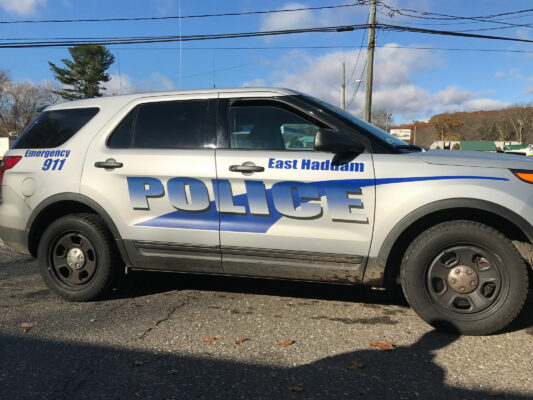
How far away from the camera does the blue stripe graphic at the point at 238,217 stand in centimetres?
326

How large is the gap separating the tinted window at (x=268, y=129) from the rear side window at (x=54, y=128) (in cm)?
145

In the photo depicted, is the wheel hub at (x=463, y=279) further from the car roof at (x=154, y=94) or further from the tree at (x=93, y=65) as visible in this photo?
the tree at (x=93, y=65)

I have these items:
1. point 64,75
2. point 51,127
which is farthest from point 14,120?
point 51,127

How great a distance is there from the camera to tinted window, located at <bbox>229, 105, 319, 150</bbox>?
3535 mm

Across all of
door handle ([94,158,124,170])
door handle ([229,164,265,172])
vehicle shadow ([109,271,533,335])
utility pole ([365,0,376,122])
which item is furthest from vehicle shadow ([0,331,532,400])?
utility pole ([365,0,376,122])

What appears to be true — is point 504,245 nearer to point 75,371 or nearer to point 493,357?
point 493,357

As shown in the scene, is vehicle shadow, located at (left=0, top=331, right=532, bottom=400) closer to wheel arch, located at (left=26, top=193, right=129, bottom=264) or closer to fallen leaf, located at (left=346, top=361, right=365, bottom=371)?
fallen leaf, located at (left=346, top=361, right=365, bottom=371)

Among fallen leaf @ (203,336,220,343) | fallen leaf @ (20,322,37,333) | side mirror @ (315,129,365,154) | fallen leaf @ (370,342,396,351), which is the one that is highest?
side mirror @ (315,129,365,154)

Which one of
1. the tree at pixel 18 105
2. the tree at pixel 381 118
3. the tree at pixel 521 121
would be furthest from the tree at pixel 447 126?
the tree at pixel 18 105

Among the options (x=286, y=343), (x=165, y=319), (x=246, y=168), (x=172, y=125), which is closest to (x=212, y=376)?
(x=286, y=343)

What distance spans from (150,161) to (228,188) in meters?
0.75

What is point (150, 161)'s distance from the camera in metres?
3.69

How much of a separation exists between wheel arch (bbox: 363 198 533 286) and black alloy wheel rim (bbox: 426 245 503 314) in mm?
259

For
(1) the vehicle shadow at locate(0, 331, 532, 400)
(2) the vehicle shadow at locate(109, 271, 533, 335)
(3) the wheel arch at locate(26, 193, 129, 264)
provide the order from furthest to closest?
1. (2) the vehicle shadow at locate(109, 271, 533, 335)
2. (3) the wheel arch at locate(26, 193, 129, 264)
3. (1) the vehicle shadow at locate(0, 331, 532, 400)
